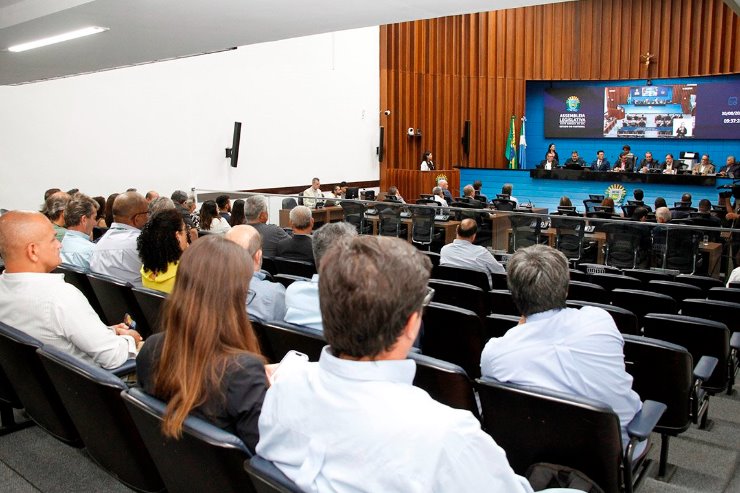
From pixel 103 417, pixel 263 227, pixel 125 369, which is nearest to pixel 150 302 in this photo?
pixel 125 369

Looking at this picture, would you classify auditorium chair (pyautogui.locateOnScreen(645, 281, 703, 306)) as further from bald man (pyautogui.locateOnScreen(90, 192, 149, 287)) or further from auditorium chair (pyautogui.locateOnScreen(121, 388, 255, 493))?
auditorium chair (pyautogui.locateOnScreen(121, 388, 255, 493))

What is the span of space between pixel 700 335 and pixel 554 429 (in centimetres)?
169

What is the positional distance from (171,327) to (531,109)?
18.0 metres

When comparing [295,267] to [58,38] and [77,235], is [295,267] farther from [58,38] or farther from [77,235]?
[58,38]

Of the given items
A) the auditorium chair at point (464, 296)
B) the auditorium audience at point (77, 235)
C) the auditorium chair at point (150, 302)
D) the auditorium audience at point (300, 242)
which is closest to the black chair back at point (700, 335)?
the auditorium chair at point (464, 296)

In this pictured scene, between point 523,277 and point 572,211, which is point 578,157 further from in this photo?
point 523,277

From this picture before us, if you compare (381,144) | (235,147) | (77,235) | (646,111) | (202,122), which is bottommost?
(77,235)

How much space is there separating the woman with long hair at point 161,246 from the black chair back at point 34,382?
1088 millimetres

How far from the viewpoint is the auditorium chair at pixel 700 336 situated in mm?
3219

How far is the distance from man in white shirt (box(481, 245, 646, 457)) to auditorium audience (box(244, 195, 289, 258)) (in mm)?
3595

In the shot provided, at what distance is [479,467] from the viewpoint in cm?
116

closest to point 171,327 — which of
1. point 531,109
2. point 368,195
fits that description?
point 368,195

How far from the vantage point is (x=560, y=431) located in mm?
1986

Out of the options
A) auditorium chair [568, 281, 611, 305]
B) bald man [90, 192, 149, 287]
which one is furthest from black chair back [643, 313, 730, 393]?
bald man [90, 192, 149, 287]
